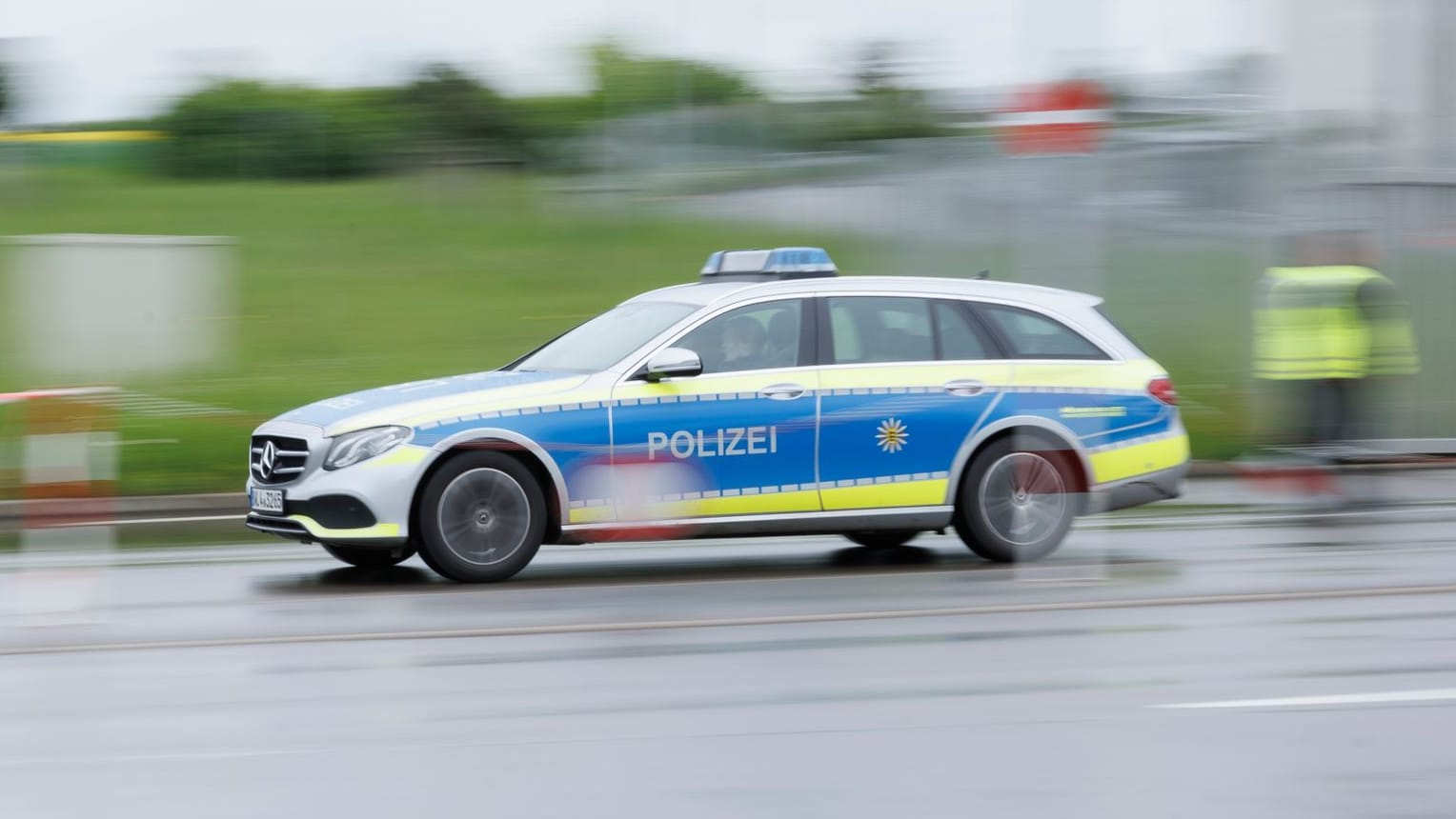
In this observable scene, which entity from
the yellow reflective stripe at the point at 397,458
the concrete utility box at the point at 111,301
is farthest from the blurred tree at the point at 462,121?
the yellow reflective stripe at the point at 397,458

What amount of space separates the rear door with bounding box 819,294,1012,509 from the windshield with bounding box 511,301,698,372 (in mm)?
870

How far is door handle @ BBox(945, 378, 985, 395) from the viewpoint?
1055 cm

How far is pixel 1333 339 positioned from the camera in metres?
13.7

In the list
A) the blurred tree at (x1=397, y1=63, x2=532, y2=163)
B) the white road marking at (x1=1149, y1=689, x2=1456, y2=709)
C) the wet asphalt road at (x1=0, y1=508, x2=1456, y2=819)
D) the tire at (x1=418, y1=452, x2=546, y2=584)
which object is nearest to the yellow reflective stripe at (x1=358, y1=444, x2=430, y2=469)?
the tire at (x1=418, y1=452, x2=546, y2=584)

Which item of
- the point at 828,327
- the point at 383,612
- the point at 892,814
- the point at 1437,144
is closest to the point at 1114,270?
the point at 1437,144

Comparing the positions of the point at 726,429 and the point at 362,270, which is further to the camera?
the point at 362,270

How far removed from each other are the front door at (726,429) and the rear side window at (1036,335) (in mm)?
1135

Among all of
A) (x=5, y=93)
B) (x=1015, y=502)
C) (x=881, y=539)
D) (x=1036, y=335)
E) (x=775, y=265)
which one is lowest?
(x=881, y=539)

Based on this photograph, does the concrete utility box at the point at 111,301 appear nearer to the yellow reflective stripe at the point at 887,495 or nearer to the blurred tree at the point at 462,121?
the yellow reflective stripe at the point at 887,495

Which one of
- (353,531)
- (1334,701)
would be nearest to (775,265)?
(353,531)

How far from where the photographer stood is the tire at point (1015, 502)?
10.6 meters

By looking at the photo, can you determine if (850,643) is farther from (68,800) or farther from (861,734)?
(68,800)

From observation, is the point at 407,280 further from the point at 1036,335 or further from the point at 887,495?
the point at 887,495

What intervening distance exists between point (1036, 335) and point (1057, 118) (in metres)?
1.53
